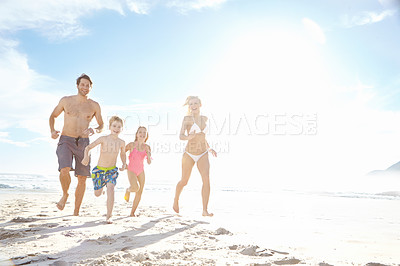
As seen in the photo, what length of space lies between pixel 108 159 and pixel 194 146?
1832mm

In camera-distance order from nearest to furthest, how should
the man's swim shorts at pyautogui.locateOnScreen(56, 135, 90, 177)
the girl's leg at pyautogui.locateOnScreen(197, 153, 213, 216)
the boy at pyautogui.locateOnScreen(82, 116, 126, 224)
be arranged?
the boy at pyautogui.locateOnScreen(82, 116, 126, 224) < the man's swim shorts at pyautogui.locateOnScreen(56, 135, 90, 177) < the girl's leg at pyautogui.locateOnScreen(197, 153, 213, 216)

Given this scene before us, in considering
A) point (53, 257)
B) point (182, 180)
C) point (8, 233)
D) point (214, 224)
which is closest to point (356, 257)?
point (214, 224)

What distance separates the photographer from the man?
548 cm

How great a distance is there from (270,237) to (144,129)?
11.0ft

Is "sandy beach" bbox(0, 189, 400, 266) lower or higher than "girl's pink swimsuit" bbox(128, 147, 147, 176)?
lower

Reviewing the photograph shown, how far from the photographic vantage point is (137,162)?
6.05 meters

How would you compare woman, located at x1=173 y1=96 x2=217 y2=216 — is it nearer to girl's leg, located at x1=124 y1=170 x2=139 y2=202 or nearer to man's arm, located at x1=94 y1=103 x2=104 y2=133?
girl's leg, located at x1=124 y1=170 x2=139 y2=202

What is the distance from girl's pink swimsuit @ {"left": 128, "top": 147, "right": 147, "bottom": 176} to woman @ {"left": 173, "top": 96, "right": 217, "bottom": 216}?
0.85 meters

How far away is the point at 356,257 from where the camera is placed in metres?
3.31

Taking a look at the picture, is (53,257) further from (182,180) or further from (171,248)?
(182,180)

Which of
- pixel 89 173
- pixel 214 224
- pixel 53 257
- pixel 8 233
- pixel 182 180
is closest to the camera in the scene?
pixel 53 257

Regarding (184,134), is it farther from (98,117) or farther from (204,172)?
(98,117)

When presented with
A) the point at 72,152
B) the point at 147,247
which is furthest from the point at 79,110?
the point at 147,247

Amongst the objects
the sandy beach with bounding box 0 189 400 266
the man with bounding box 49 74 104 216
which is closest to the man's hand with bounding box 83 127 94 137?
the man with bounding box 49 74 104 216
